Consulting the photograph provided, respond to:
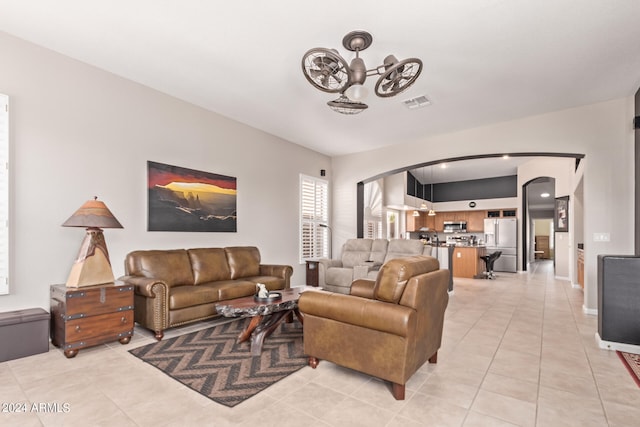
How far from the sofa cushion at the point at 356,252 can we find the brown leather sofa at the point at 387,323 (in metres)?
3.35

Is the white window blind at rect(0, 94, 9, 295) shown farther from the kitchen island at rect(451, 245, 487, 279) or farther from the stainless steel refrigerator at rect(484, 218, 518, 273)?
the stainless steel refrigerator at rect(484, 218, 518, 273)

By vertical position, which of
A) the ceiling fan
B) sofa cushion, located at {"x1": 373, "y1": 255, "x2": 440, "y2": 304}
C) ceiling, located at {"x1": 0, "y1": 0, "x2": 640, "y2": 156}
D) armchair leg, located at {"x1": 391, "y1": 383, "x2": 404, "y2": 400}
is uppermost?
ceiling, located at {"x1": 0, "y1": 0, "x2": 640, "y2": 156}

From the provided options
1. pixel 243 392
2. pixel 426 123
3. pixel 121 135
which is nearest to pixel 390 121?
pixel 426 123

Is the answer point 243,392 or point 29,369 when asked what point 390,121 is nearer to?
point 243,392

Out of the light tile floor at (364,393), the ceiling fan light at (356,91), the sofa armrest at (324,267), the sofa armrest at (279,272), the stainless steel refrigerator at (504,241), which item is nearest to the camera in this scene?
the light tile floor at (364,393)

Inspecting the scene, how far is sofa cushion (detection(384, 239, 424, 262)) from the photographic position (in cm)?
567

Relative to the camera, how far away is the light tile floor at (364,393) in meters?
1.94

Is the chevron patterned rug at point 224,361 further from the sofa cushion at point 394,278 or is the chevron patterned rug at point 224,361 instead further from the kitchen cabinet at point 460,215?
the kitchen cabinet at point 460,215

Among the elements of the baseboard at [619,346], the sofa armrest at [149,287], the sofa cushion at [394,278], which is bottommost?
the baseboard at [619,346]

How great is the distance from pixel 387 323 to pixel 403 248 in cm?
385

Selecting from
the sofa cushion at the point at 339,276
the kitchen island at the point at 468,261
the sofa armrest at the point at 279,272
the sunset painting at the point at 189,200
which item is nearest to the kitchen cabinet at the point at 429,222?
the kitchen island at the point at 468,261

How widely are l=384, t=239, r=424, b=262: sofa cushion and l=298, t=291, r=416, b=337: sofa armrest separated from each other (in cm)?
347

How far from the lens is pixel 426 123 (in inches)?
206

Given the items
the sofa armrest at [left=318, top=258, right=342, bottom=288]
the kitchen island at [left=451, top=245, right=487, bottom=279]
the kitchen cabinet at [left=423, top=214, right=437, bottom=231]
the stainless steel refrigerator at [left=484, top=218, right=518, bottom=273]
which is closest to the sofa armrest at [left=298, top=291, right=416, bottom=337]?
the sofa armrest at [left=318, top=258, right=342, bottom=288]
